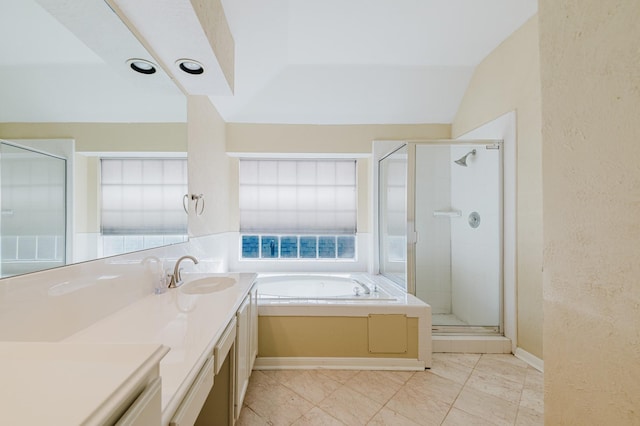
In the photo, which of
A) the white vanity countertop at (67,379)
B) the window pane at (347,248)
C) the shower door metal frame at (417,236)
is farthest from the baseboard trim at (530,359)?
the white vanity countertop at (67,379)

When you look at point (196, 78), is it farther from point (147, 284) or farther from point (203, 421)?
point (203, 421)

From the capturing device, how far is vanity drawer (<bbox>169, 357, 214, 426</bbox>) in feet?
2.28

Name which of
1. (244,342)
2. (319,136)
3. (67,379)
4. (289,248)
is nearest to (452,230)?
(319,136)

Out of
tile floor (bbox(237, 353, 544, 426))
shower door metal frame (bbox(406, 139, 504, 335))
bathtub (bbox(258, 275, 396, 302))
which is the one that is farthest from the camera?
bathtub (bbox(258, 275, 396, 302))

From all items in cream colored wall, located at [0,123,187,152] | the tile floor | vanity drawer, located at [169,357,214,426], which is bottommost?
the tile floor

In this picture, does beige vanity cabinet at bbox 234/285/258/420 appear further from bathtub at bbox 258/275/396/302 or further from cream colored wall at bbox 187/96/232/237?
bathtub at bbox 258/275/396/302

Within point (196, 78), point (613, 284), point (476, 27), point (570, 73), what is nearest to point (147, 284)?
point (196, 78)

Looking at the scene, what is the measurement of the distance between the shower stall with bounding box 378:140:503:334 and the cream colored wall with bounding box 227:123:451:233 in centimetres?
61

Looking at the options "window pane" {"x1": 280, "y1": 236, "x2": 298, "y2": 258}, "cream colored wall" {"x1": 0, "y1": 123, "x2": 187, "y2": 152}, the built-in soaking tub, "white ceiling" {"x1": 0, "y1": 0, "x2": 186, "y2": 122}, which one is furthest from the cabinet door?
"window pane" {"x1": 280, "y1": 236, "x2": 298, "y2": 258}

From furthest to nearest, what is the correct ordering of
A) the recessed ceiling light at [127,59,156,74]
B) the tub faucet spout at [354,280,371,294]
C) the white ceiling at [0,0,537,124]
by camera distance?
the tub faucet spout at [354,280,371,294] < the recessed ceiling light at [127,59,156,74] < the white ceiling at [0,0,537,124]

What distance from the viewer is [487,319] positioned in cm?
251

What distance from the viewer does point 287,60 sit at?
2.66 m

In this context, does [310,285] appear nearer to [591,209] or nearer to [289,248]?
[289,248]

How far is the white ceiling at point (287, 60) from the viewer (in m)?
0.94
